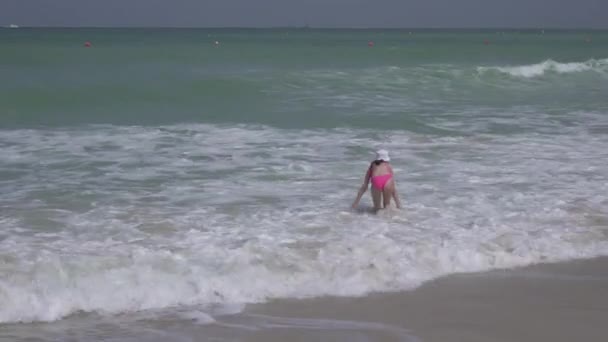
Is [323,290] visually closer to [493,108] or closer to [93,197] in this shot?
[93,197]

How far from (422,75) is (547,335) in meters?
21.7

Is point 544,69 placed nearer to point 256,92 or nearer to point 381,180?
point 256,92

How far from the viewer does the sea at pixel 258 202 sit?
6.30 metres

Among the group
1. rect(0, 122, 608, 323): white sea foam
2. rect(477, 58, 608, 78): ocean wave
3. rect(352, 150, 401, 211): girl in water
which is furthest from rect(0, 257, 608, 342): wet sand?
rect(477, 58, 608, 78): ocean wave

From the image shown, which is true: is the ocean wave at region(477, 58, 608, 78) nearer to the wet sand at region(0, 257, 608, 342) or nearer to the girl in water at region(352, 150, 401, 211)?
the girl in water at region(352, 150, 401, 211)

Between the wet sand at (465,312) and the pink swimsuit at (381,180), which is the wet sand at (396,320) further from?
the pink swimsuit at (381,180)

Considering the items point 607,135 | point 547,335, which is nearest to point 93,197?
point 547,335

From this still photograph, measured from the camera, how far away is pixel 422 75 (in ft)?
87.0

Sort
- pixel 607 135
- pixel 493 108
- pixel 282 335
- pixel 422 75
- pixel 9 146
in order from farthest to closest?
pixel 422 75, pixel 493 108, pixel 607 135, pixel 9 146, pixel 282 335

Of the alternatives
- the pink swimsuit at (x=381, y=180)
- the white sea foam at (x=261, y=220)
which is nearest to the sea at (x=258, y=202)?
the white sea foam at (x=261, y=220)

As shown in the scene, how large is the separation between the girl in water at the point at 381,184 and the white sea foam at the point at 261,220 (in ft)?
0.78

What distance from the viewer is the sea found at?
6.30 meters

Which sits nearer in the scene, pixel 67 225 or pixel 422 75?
pixel 67 225

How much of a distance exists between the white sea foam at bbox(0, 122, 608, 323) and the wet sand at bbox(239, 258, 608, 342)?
29 centimetres
